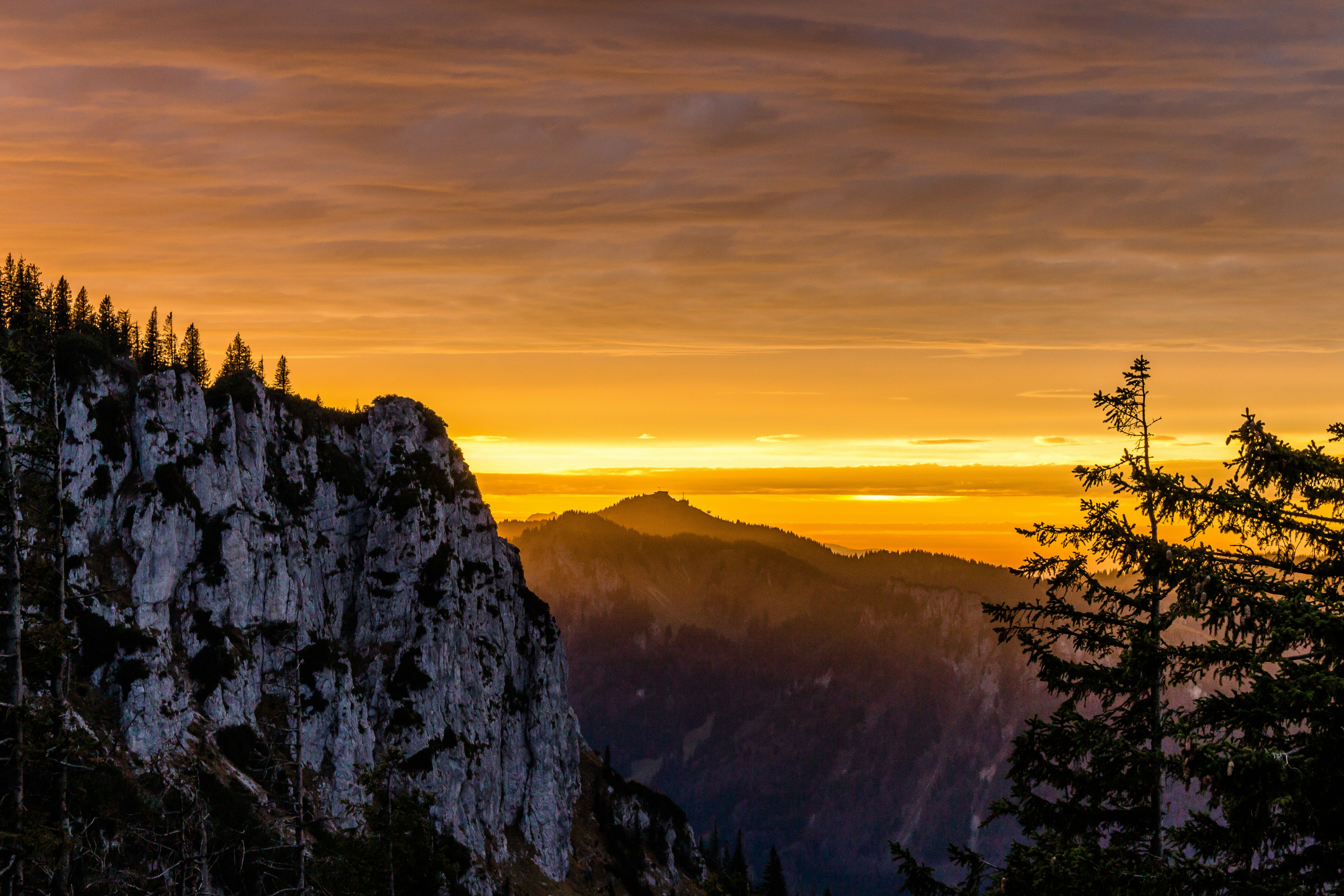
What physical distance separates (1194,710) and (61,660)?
2290cm

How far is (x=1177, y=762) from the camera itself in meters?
15.1

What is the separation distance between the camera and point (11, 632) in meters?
20.2

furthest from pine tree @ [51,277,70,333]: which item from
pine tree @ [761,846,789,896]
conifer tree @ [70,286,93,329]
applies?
pine tree @ [761,846,789,896]

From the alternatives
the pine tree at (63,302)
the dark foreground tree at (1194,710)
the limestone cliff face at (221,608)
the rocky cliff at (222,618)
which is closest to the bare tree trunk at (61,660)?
the dark foreground tree at (1194,710)

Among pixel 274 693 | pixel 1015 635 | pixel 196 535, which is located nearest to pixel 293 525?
pixel 196 535

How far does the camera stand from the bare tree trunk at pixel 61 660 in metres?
20.3

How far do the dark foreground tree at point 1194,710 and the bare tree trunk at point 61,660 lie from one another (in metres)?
18.0

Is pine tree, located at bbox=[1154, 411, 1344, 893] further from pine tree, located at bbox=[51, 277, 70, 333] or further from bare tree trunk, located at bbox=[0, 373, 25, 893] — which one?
pine tree, located at bbox=[51, 277, 70, 333]

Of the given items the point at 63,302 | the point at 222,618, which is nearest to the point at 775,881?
the point at 222,618

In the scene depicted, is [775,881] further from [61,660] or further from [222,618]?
[61,660]

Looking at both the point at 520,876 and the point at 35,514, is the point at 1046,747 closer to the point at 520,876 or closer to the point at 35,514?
the point at 35,514

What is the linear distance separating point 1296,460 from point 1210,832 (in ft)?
21.1

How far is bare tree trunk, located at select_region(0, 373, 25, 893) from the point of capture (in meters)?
19.8

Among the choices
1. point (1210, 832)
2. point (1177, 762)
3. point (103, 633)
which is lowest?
point (103, 633)
